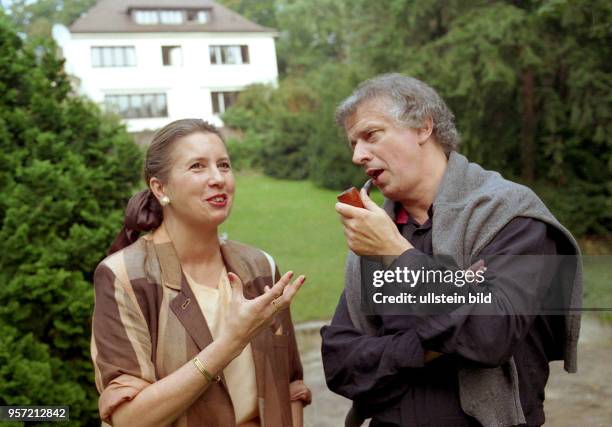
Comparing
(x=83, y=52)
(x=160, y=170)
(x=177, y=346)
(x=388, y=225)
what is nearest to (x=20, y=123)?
(x=160, y=170)

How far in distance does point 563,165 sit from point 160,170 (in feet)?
35.3

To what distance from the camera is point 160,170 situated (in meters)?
2.21

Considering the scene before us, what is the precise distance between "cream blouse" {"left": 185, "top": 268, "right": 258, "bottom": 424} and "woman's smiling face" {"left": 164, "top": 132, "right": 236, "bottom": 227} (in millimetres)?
219

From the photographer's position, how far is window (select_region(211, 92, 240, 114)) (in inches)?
771

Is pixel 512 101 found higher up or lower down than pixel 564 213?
higher up

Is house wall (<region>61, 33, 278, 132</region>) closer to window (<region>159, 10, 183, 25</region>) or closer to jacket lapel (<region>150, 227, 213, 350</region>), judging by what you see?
window (<region>159, 10, 183, 25</region>)

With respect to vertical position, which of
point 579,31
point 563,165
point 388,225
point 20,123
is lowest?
point 563,165

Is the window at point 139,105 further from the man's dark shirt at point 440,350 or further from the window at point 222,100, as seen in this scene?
the man's dark shirt at point 440,350

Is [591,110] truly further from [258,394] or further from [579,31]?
[258,394]

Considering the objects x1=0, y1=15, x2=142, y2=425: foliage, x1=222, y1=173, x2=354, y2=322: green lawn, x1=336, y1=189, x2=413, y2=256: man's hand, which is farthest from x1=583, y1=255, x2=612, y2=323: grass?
x1=222, y1=173, x2=354, y2=322: green lawn

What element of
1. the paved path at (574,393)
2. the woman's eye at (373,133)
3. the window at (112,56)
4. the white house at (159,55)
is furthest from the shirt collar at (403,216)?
the window at (112,56)

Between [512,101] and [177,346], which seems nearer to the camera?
[177,346]

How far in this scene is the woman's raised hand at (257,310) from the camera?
185 cm

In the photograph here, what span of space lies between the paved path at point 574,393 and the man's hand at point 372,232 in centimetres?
260
